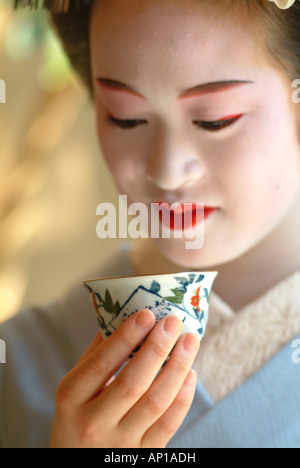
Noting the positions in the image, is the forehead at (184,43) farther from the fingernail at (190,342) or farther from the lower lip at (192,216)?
the fingernail at (190,342)

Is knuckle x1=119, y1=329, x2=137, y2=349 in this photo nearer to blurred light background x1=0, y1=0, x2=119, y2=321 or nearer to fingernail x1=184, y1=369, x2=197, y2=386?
fingernail x1=184, y1=369, x2=197, y2=386

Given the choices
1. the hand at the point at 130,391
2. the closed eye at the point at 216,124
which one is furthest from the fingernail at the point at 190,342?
the closed eye at the point at 216,124

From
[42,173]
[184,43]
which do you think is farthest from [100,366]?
[42,173]

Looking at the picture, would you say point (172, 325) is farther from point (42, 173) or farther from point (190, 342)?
point (42, 173)

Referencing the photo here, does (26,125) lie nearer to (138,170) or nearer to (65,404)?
(138,170)

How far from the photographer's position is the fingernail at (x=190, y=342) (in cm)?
50

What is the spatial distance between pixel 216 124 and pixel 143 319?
234mm

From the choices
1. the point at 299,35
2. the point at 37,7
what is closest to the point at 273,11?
the point at 299,35

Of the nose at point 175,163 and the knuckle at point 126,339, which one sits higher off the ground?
the nose at point 175,163

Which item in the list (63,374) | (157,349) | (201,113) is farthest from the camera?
(63,374)

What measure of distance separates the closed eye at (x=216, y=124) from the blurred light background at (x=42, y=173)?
23.5 inches

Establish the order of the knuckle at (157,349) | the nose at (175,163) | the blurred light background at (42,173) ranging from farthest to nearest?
1. the blurred light background at (42,173)
2. the nose at (175,163)
3. the knuckle at (157,349)

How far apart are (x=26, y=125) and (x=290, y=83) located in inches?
29.3

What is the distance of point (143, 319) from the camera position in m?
0.49
